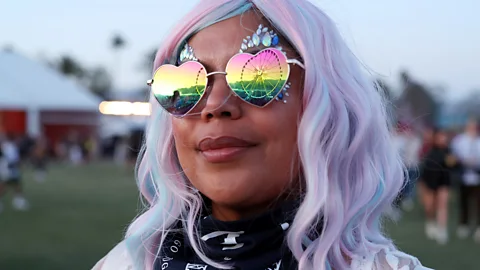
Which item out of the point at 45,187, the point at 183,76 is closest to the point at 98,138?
the point at 45,187

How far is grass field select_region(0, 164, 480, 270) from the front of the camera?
252 inches

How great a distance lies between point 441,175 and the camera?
8.12 m

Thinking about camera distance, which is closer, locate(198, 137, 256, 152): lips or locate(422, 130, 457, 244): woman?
locate(198, 137, 256, 152): lips

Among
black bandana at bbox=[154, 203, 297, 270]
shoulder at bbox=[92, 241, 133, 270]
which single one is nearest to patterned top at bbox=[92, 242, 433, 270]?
black bandana at bbox=[154, 203, 297, 270]

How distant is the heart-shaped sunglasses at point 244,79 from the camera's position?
1373 mm

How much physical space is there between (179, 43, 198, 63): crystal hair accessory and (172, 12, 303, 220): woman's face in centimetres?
2

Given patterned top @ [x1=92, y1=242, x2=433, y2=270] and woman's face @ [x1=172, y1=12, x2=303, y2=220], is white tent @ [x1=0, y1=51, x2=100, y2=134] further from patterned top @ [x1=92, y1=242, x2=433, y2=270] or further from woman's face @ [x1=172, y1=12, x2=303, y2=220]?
patterned top @ [x1=92, y1=242, x2=433, y2=270]

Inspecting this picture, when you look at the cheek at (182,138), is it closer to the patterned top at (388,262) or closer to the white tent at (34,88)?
the patterned top at (388,262)

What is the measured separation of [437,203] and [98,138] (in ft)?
99.5

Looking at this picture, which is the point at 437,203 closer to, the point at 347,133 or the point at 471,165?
the point at 471,165

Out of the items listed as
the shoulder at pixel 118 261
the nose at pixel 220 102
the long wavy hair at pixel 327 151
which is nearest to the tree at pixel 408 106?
the long wavy hair at pixel 327 151

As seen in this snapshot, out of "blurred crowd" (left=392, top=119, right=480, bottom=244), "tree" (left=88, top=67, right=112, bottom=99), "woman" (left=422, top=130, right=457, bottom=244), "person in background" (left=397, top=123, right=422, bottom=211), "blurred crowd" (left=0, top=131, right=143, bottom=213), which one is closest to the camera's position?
"person in background" (left=397, top=123, right=422, bottom=211)

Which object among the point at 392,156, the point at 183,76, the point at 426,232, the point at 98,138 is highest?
the point at 183,76

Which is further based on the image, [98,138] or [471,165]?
[98,138]
